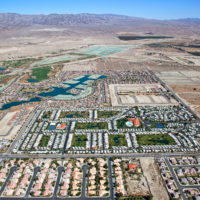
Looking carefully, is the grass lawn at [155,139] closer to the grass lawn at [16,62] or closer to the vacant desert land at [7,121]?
the vacant desert land at [7,121]

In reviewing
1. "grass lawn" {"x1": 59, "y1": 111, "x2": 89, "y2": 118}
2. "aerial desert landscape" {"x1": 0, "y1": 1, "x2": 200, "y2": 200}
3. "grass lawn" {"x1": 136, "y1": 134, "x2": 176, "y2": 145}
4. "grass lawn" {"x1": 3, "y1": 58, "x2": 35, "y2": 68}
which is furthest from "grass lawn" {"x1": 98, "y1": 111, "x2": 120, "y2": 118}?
"grass lawn" {"x1": 3, "y1": 58, "x2": 35, "y2": 68}

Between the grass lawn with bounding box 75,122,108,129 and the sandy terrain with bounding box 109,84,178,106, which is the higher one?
the sandy terrain with bounding box 109,84,178,106

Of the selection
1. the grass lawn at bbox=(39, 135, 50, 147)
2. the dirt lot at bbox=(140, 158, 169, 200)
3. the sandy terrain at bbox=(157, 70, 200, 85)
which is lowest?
the dirt lot at bbox=(140, 158, 169, 200)

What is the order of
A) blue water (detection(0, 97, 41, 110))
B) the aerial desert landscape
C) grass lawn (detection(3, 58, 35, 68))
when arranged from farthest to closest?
grass lawn (detection(3, 58, 35, 68))
blue water (detection(0, 97, 41, 110))
the aerial desert landscape

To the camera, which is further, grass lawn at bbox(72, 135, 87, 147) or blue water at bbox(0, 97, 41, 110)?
blue water at bbox(0, 97, 41, 110)

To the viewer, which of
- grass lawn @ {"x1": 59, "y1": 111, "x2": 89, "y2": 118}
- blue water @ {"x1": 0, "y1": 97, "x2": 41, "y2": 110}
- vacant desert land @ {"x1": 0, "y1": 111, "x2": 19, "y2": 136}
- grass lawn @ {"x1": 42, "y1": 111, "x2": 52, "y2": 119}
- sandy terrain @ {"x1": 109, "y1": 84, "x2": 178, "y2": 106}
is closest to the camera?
vacant desert land @ {"x1": 0, "y1": 111, "x2": 19, "y2": 136}

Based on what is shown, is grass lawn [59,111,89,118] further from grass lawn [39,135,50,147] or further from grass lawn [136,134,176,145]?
grass lawn [136,134,176,145]

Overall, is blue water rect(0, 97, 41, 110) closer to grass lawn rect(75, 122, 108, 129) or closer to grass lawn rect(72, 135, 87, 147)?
grass lawn rect(75, 122, 108, 129)
